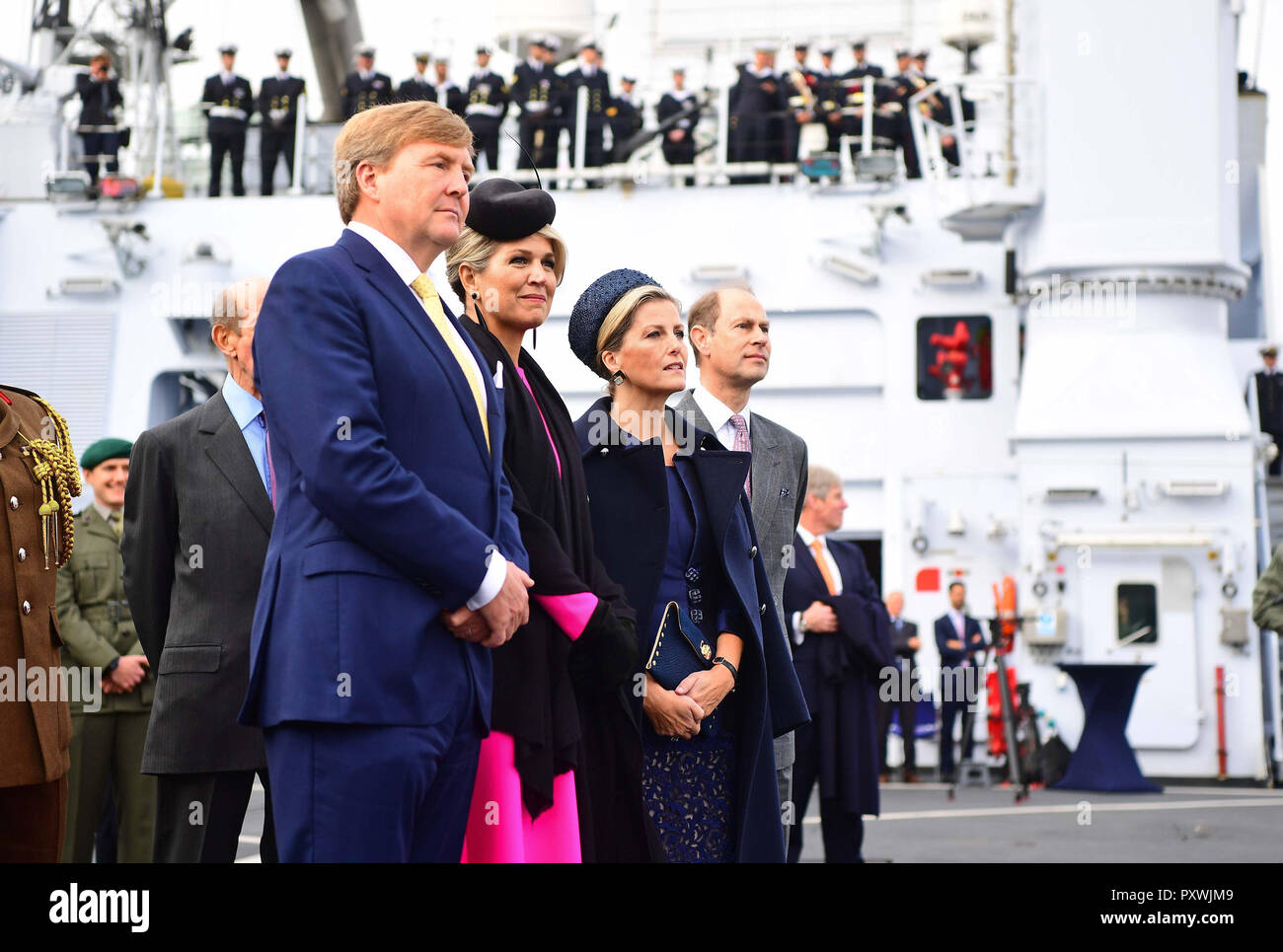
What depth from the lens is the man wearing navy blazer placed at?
13113 millimetres

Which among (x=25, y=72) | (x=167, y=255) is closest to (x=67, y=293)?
(x=167, y=255)

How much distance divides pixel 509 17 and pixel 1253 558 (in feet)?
33.5

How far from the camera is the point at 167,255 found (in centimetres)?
1580

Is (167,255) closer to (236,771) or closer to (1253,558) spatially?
(1253,558)

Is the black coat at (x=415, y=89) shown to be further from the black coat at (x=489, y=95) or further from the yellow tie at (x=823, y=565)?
the yellow tie at (x=823, y=565)

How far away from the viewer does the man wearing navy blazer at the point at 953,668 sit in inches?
516

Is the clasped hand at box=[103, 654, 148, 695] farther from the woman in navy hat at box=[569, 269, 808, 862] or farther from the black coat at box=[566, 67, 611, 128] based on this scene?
the black coat at box=[566, 67, 611, 128]

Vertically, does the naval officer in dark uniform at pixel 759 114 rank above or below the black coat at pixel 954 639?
above

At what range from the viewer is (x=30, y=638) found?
3295 mm

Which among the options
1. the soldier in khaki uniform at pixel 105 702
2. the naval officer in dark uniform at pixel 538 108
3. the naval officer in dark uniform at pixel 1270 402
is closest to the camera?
the soldier in khaki uniform at pixel 105 702

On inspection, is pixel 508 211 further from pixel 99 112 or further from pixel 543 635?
pixel 99 112

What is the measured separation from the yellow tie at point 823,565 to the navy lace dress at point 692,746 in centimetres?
289

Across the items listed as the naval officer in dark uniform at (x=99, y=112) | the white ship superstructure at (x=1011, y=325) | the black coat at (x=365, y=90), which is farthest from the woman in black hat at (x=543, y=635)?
the naval officer in dark uniform at (x=99, y=112)

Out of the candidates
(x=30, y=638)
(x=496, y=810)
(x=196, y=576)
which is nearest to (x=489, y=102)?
(x=196, y=576)
